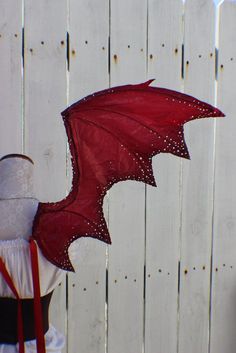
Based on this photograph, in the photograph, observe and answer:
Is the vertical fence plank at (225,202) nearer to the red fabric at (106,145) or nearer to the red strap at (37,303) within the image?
the red fabric at (106,145)

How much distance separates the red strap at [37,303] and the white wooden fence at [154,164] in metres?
0.50

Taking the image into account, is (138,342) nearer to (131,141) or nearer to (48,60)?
(131,141)

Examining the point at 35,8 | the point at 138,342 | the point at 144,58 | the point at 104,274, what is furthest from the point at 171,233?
the point at 35,8

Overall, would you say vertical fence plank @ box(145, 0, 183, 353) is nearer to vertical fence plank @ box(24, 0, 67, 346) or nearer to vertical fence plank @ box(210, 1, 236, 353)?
vertical fence plank @ box(210, 1, 236, 353)

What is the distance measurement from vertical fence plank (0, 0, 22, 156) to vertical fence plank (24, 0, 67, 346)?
24mm

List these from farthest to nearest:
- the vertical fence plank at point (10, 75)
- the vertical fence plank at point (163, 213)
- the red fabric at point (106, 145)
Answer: the vertical fence plank at point (163, 213)
the vertical fence plank at point (10, 75)
the red fabric at point (106, 145)

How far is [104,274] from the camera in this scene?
157 cm

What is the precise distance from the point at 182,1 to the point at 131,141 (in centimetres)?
77

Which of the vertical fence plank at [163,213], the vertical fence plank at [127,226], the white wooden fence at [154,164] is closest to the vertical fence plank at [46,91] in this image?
the white wooden fence at [154,164]

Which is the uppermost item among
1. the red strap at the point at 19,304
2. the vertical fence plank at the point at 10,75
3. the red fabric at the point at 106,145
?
the vertical fence plank at the point at 10,75

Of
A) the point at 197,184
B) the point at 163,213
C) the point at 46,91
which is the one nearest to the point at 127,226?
the point at 163,213

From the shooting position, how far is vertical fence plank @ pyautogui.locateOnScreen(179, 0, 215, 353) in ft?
5.26

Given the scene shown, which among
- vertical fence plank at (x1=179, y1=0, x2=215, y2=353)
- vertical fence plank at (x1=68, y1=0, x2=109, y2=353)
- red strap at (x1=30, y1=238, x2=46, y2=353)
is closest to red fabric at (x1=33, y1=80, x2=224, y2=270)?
red strap at (x1=30, y1=238, x2=46, y2=353)

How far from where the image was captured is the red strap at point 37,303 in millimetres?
1033
